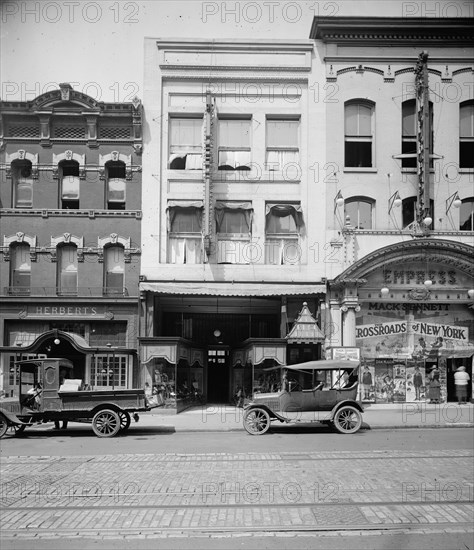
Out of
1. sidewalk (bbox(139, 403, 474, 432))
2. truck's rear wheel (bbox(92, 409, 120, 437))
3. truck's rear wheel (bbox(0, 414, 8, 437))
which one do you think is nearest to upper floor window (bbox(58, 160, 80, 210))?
sidewalk (bbox(139, 403, 474, 432))

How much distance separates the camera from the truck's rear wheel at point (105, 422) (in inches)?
675

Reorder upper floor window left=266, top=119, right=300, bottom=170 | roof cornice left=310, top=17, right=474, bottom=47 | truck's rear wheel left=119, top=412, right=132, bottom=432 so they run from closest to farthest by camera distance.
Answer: truck's rear wheel left=119, top=412, right=132, bottom=432
roof cornice left=310, top=17, right=474, bottom=47
upper floor window left=266, top=119, right=300, bottom=170

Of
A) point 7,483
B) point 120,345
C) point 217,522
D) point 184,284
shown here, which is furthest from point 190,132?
point 217,522

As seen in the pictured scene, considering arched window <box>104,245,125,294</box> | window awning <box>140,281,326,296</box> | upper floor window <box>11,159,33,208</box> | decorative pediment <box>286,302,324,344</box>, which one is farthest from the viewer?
upper floor window <box>11,159,33,208</box>

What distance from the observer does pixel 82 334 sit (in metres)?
25.9

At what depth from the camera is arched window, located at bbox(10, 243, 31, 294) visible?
26.0 metres

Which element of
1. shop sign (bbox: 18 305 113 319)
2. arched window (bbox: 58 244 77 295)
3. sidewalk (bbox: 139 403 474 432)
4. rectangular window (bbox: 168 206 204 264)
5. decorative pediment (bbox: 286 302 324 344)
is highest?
rectangular window (bbox: 168 206 204 264)

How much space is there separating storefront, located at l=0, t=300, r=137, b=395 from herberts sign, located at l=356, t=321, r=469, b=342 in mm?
9523

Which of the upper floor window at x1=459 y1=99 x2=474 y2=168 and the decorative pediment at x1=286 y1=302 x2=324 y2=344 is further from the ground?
the upper floor window at x1=459 y1=99 x2=474 y2=168

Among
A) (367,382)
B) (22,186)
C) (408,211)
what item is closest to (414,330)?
(367,382)

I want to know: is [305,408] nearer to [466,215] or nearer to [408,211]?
[408,211]

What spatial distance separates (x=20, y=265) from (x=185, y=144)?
8611 millimetres

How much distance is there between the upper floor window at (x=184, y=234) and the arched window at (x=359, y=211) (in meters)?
6.29

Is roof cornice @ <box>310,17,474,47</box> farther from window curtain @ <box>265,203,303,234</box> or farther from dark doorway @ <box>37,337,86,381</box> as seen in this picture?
dark doorway @ <box>37,337,86,381</box>
